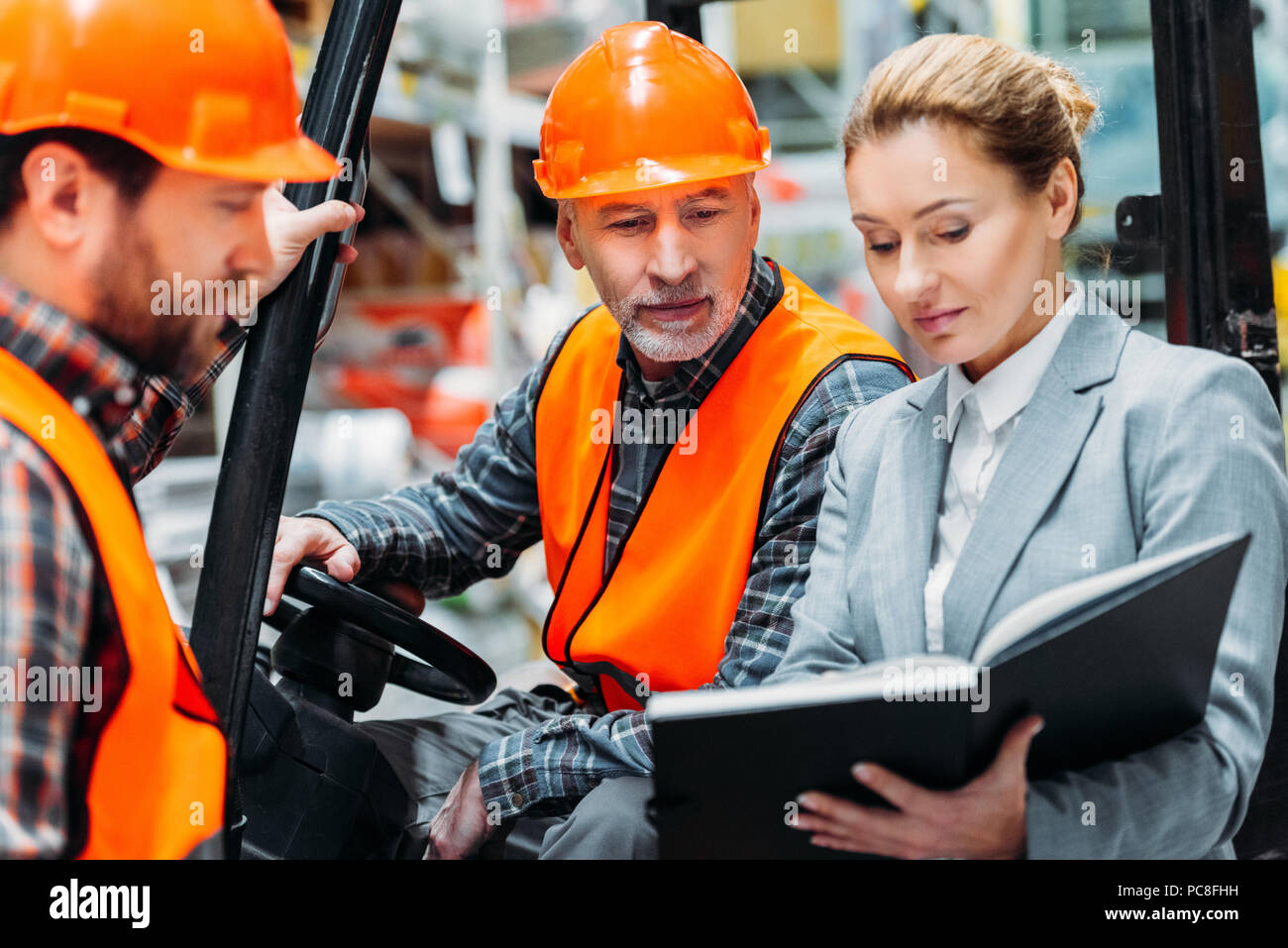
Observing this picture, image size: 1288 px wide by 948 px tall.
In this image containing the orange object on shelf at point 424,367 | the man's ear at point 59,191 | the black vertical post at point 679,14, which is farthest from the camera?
the orange object on shelf at point 424,367

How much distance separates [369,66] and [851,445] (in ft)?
2.45

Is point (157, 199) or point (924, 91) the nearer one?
point (157, 199)

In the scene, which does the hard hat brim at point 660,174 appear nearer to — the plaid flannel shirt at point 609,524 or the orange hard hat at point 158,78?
the plaid flannel shirt at point 609,524

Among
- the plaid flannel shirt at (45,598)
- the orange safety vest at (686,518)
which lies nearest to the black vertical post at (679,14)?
the orange safety vest at (686,518)

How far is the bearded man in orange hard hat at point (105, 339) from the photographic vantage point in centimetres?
100

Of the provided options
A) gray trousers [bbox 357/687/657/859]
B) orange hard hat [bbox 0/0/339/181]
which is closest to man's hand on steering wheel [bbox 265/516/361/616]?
gray trousers [bbox 357/687/657/859]

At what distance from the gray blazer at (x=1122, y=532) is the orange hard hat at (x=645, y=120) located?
1.82 feet

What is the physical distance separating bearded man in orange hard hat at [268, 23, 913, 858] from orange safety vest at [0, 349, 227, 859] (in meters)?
0.53

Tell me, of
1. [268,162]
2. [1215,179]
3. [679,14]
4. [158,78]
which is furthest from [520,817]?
[679,14]

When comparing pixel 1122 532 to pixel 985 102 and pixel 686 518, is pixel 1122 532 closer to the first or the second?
pixel 985 102
